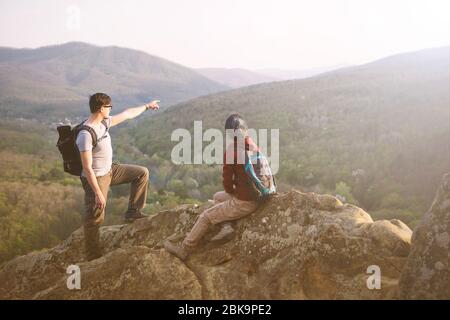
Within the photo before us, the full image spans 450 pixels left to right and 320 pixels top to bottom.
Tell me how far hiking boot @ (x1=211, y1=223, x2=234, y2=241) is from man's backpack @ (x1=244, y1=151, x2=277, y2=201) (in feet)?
1.84

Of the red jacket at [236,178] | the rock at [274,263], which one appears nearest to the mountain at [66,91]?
the rock at [274,263]

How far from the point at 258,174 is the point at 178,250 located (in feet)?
4.71

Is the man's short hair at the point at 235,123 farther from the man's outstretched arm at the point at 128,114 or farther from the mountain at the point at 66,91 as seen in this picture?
the mountain at the point at 66,91

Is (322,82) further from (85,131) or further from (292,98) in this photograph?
(85,131)

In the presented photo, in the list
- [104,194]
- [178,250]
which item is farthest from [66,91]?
[178,250]

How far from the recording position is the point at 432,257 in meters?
4.25

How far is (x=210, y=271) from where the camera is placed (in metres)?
5.22

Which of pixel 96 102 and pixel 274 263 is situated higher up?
pixel 96 102

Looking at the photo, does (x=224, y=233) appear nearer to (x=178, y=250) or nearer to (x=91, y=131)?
(x=178, y=250)

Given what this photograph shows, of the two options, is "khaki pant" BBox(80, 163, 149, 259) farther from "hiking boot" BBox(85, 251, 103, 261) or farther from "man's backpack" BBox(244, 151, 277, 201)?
"man's backpack" BBox(244, 151, 277, 201)

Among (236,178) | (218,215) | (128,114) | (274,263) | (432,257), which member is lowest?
(274,263)

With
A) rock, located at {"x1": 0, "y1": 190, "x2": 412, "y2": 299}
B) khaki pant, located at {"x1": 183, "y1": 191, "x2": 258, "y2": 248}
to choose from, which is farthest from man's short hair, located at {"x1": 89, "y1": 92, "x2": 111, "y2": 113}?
khaki pant, located at {"x1": 183, "y1": 191, "x2": 258, "y2": 248}

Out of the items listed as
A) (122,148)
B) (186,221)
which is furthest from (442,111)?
(186,221)

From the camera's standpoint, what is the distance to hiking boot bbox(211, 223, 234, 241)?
227 inches
